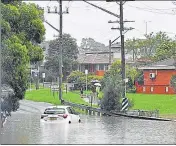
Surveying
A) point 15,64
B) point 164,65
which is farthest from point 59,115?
point 164,65

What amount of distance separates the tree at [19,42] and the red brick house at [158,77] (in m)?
50.6

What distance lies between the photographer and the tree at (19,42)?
26953 mm

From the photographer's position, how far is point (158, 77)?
266ft

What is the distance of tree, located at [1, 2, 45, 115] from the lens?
27.0 meters

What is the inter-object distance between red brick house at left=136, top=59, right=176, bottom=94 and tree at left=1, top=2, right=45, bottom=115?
50564 millimetres

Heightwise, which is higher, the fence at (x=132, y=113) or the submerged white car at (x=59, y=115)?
the submerged white car at (x=59, y=115)

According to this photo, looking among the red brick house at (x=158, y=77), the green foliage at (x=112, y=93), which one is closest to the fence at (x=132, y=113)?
the green foliage at (x=112, y=93)

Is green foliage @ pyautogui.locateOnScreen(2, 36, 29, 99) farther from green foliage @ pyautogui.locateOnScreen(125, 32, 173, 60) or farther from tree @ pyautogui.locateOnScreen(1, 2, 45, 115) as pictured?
green foliage @ pyautogui.locateOnScreen(125, 32, 173, 60)

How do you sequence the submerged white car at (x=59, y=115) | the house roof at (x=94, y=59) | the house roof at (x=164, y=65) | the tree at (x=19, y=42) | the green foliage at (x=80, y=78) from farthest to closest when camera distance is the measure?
the house roof at (x=94, y=59) < the green foliage at (x=80, y=78) < the house roof at (x=164, y=65) < the submerged white car at (x=59, y=115) < the tree at (x=19, y=42)

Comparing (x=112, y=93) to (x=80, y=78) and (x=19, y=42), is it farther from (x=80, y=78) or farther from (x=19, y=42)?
(x=80, y=78)

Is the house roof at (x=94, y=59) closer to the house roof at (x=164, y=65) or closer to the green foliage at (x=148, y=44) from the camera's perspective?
the green foliage at (x=148, y=44)

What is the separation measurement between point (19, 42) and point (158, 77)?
54894mm

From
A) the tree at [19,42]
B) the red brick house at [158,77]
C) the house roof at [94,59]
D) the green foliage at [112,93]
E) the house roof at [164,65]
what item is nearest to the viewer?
the tree at [19,42]

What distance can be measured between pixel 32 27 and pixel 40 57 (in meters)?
2.22
